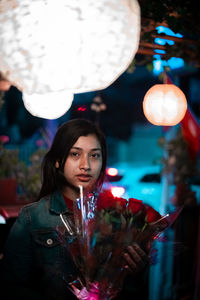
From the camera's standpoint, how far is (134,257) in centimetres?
142

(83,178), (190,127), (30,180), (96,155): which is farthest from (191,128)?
(83,178)

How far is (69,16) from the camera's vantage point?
3.87 ft

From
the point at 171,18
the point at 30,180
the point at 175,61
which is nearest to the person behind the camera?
the point at 171,18

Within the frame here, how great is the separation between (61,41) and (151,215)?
81cm

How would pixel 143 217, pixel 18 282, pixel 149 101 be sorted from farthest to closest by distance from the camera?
pixel 149 101, pixel 18 282, pixel 143 217

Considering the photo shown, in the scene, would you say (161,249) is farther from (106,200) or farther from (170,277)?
(170,277)

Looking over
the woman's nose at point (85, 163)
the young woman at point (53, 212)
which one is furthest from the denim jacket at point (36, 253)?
the woman's nose at point (85, 163)

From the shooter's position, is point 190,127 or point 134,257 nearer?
point 134,257

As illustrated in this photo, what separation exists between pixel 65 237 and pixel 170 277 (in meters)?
2.93

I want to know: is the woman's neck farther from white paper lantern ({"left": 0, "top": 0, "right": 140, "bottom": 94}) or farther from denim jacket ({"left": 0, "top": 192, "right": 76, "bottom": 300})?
white paper lantern ({"left": 0, "top": 0, "right": 140, "bottom": 94})

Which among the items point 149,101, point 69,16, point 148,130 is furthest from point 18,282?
point 148,130

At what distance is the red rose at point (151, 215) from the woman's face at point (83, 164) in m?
0.39

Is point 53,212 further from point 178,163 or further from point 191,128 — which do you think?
point 178,163

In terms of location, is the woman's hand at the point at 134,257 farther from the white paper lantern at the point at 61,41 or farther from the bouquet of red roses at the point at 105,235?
the white paper lantern at the point at 61,41
